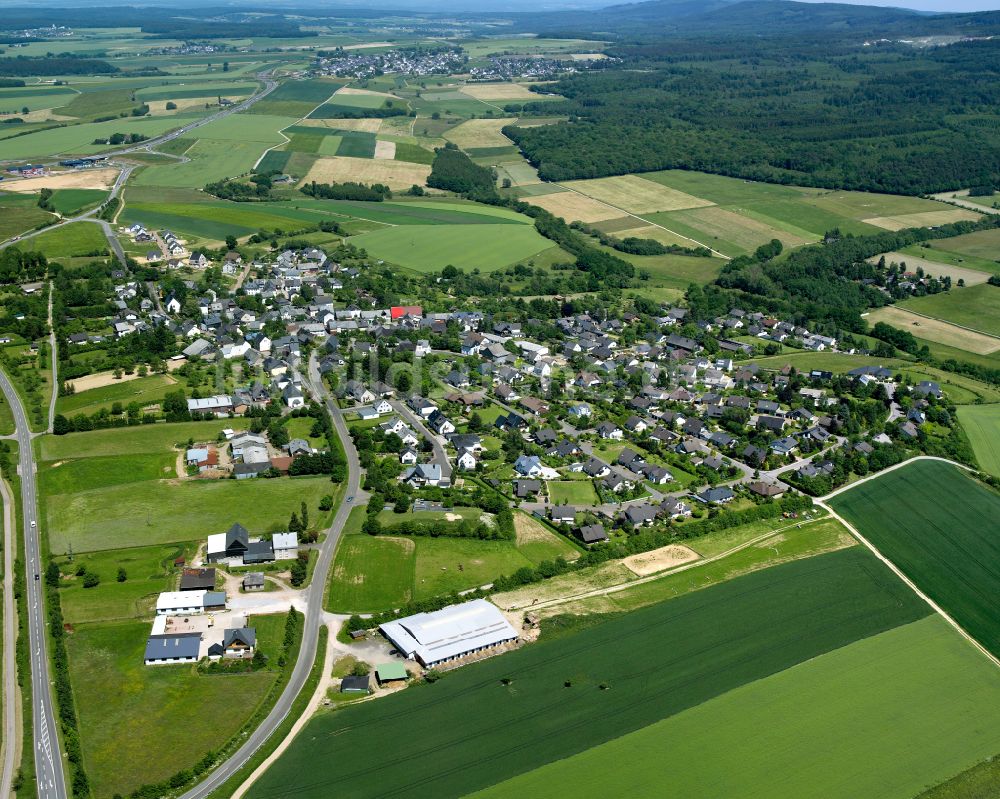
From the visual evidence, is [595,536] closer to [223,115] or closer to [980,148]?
[980,148]

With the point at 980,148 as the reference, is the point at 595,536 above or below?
below

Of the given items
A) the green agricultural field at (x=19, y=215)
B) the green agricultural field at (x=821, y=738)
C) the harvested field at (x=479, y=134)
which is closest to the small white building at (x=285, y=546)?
the green agricultural field at (x=821, y=738)

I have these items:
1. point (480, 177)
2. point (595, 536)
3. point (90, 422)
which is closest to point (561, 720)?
point (595, 536)

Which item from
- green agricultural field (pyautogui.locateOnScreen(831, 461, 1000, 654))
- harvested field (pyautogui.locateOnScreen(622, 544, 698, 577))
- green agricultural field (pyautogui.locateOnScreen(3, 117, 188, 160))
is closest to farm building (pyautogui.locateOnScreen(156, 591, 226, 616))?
harvested field (pyautogui.locateOnScreen(622, 544, 698, 577))

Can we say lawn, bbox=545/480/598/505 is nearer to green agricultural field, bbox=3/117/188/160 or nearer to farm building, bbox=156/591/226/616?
farm building, bbox=156/591/226/616

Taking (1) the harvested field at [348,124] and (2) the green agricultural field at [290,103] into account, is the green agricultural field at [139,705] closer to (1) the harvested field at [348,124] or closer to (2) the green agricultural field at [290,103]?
(1) the harvested field at [348,124]
